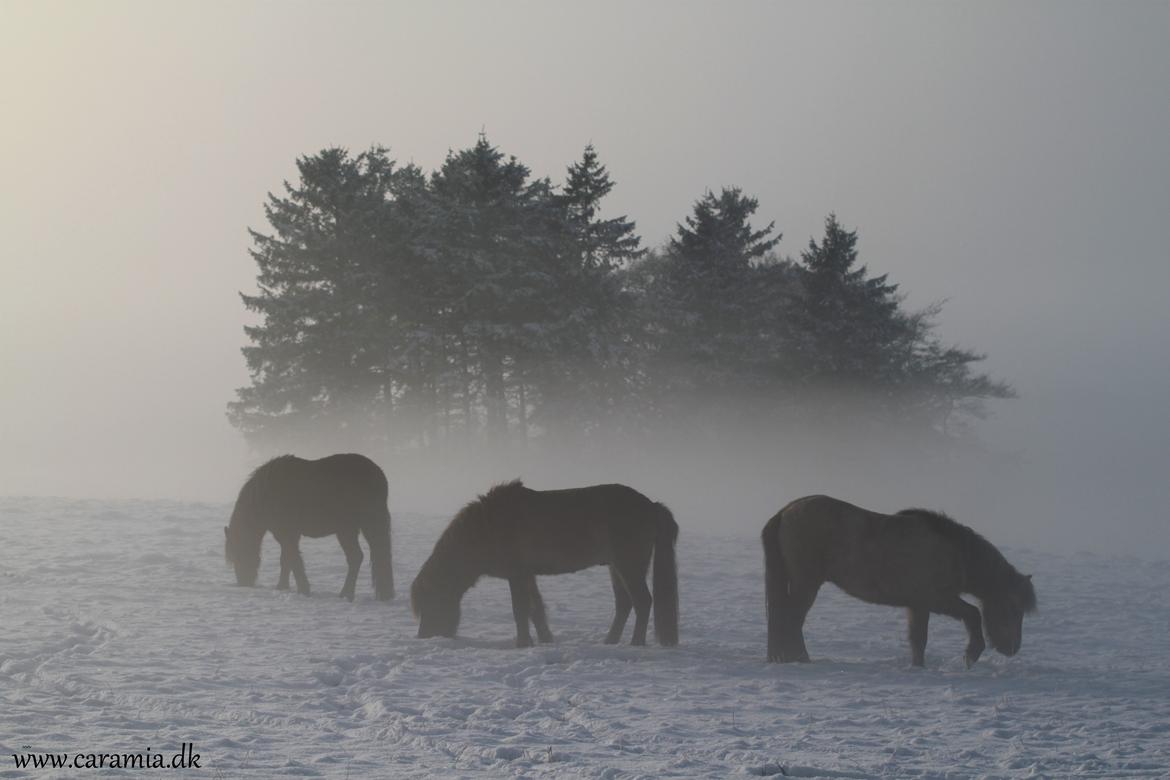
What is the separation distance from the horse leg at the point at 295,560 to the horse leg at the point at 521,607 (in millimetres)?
4787

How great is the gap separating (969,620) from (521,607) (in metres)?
5.25

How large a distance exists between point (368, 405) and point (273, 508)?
24.6 m

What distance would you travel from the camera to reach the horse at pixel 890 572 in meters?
11.1

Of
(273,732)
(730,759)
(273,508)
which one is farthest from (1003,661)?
(273,508)

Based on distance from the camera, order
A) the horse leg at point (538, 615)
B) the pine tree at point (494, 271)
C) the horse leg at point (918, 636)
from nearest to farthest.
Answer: the horse leg at point (918, 636)
the horse leg at point (538, 615)
the pine tree at point (494, 271)

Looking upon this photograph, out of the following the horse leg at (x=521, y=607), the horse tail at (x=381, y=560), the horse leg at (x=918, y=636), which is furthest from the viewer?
the horse tail at (x=381, y=560)

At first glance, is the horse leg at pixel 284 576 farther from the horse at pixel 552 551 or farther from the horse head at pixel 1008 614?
the horse head at pixel 1008 614

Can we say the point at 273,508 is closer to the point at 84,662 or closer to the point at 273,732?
the point at 84,662

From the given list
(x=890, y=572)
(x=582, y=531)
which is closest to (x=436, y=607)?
(x=582, y=531)

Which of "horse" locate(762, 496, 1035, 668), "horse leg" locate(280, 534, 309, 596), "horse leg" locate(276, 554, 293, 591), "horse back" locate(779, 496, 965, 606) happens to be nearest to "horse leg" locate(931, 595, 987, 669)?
"horse" locate(762, 496, 1035, 668)

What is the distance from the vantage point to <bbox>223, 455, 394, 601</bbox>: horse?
49.8ft

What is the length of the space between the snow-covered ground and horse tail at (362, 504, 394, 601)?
1.69 feet

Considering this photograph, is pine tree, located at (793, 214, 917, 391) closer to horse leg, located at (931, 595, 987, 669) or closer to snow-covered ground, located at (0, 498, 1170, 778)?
snow-covered ground, located at (0, 498, 1170, 778)

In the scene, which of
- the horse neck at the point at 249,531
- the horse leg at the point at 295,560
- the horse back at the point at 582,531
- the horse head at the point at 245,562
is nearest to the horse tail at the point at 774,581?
the horse back at the point at 582,531
